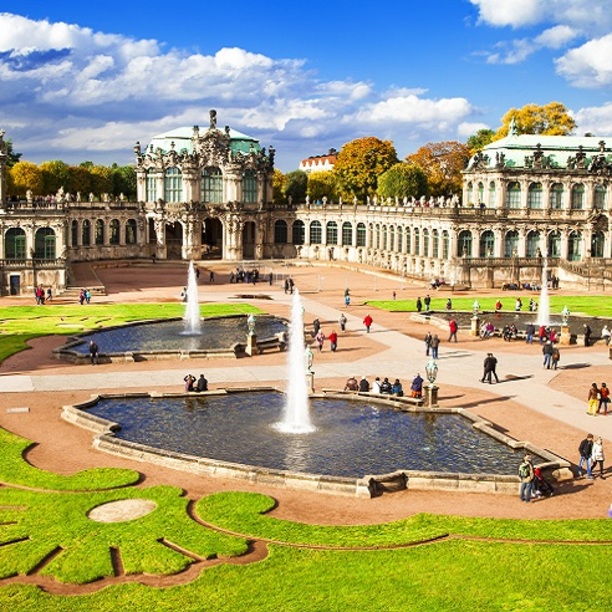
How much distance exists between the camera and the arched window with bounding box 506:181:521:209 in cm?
11300

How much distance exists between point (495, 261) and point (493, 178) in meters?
12.0

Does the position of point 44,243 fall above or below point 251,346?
above

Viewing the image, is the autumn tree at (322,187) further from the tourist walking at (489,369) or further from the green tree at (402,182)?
the tourist walking at (489,369)

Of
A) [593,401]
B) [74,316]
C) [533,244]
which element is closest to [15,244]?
[74,316]

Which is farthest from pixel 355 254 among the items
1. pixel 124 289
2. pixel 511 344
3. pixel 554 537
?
pixel 554 537

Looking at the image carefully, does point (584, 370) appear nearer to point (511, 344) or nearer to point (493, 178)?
point (511, 344)

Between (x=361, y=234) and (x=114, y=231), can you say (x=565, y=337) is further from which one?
(x=114, y=231)

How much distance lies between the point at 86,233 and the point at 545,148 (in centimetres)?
6222

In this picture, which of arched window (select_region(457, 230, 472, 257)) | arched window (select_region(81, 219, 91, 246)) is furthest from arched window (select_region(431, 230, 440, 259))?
arched window (select_region(81, 219, 91, 246))

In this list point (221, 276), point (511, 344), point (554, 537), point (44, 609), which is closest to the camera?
point (44, 609)

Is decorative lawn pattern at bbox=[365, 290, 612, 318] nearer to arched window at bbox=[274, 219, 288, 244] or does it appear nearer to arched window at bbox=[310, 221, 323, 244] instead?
arched window at bbox=[310, 221, 323, 244]

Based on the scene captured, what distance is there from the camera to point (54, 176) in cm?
14862

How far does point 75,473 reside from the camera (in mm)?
34062

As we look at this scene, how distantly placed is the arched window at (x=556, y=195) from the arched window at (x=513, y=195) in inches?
165
